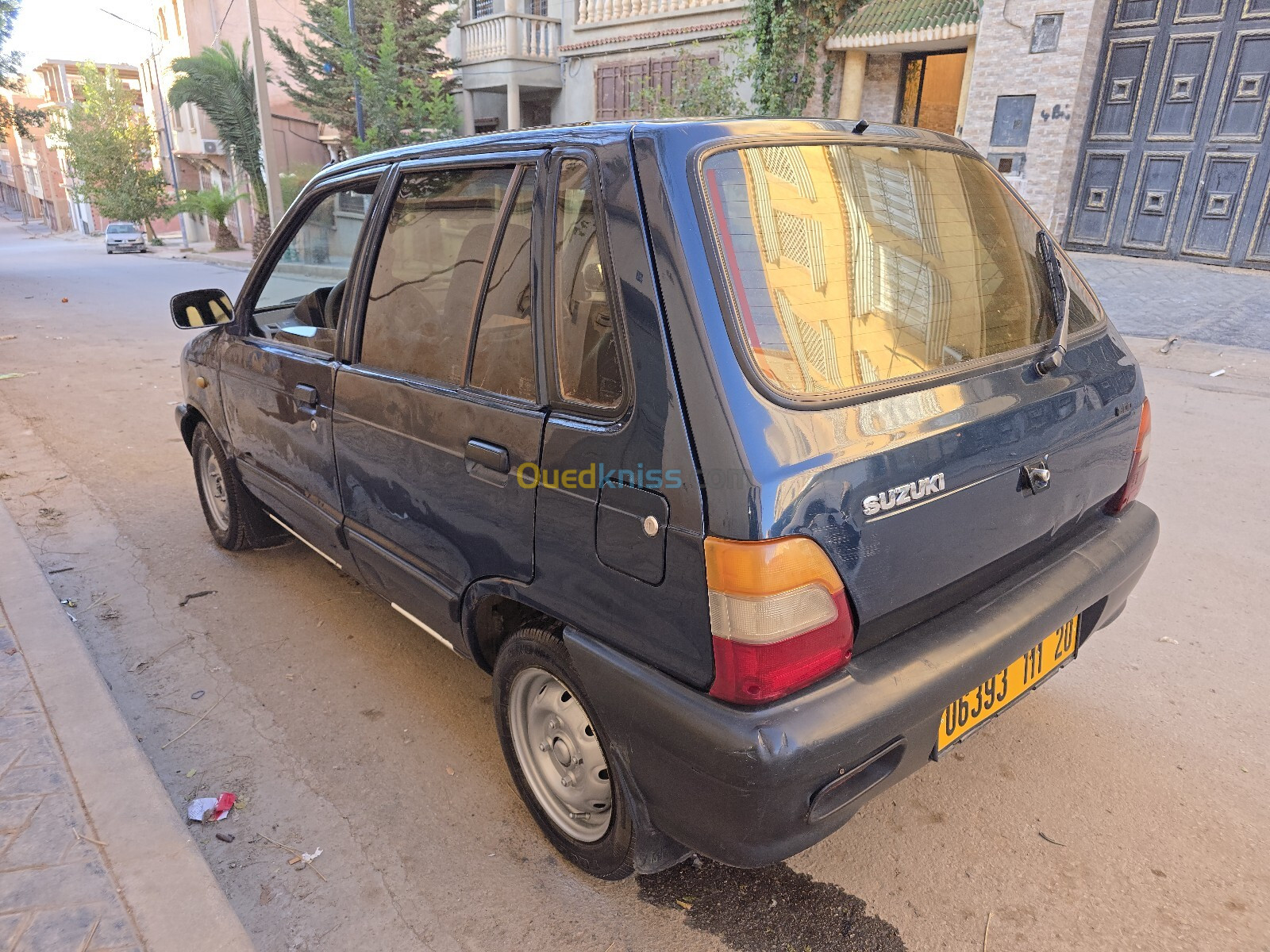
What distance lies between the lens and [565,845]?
226 cm

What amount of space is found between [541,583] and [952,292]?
1.31 meters

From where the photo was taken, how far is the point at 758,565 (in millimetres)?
1578

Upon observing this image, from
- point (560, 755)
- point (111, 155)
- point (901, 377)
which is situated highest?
point (111, 155)

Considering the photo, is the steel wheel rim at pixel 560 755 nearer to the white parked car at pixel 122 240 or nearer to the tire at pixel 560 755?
the tire at pixel 560 755

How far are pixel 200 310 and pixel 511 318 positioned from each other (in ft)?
7.11

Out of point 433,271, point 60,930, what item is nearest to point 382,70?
point 433,271

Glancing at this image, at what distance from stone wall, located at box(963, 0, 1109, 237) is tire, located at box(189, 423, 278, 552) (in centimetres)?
1118

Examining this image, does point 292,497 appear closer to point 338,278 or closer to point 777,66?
point 338,278

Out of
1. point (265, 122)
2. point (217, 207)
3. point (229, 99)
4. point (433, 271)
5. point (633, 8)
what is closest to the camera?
point (433, 271)

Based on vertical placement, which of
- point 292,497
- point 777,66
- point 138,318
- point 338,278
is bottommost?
point 138,318

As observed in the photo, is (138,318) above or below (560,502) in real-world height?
below

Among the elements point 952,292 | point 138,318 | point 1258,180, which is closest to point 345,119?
point 138,318

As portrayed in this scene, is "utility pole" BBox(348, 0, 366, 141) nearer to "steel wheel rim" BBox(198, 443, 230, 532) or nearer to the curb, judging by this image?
"steel wheel rim" BBox(198, 443, 230, 532)

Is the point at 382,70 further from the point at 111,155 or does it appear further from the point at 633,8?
the point at 111,155
